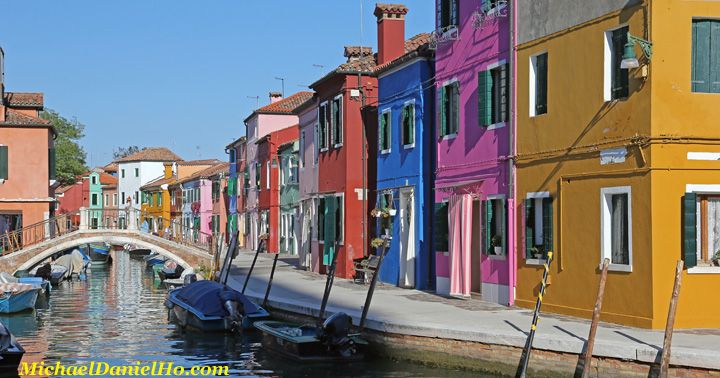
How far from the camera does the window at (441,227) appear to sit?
82.1ft

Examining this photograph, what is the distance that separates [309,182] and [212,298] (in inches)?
540

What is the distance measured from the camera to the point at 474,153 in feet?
76.9

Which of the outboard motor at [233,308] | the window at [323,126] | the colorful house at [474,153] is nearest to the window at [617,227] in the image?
the colorful house at [474,153]

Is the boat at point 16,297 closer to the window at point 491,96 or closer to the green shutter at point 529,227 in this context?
the window at point 491,96

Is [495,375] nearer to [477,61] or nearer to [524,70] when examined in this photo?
[524,70]

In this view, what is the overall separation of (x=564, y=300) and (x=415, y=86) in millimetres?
9719

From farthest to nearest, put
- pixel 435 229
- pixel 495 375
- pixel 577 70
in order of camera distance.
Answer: pixel 435 229
pixel 577 70
pixel 495 375

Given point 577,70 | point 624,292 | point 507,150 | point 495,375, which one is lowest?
point 495,375

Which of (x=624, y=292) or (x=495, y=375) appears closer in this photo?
(x=495, y=375)

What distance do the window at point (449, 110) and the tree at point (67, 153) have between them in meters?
48.6

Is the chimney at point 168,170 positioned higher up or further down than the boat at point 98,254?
higher up

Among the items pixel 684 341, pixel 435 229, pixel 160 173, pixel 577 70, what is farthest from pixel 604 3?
pixel 160 173

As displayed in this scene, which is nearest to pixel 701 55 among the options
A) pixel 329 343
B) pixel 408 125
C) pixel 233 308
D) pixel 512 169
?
pixel 512 169

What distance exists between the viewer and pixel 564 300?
19281mm
